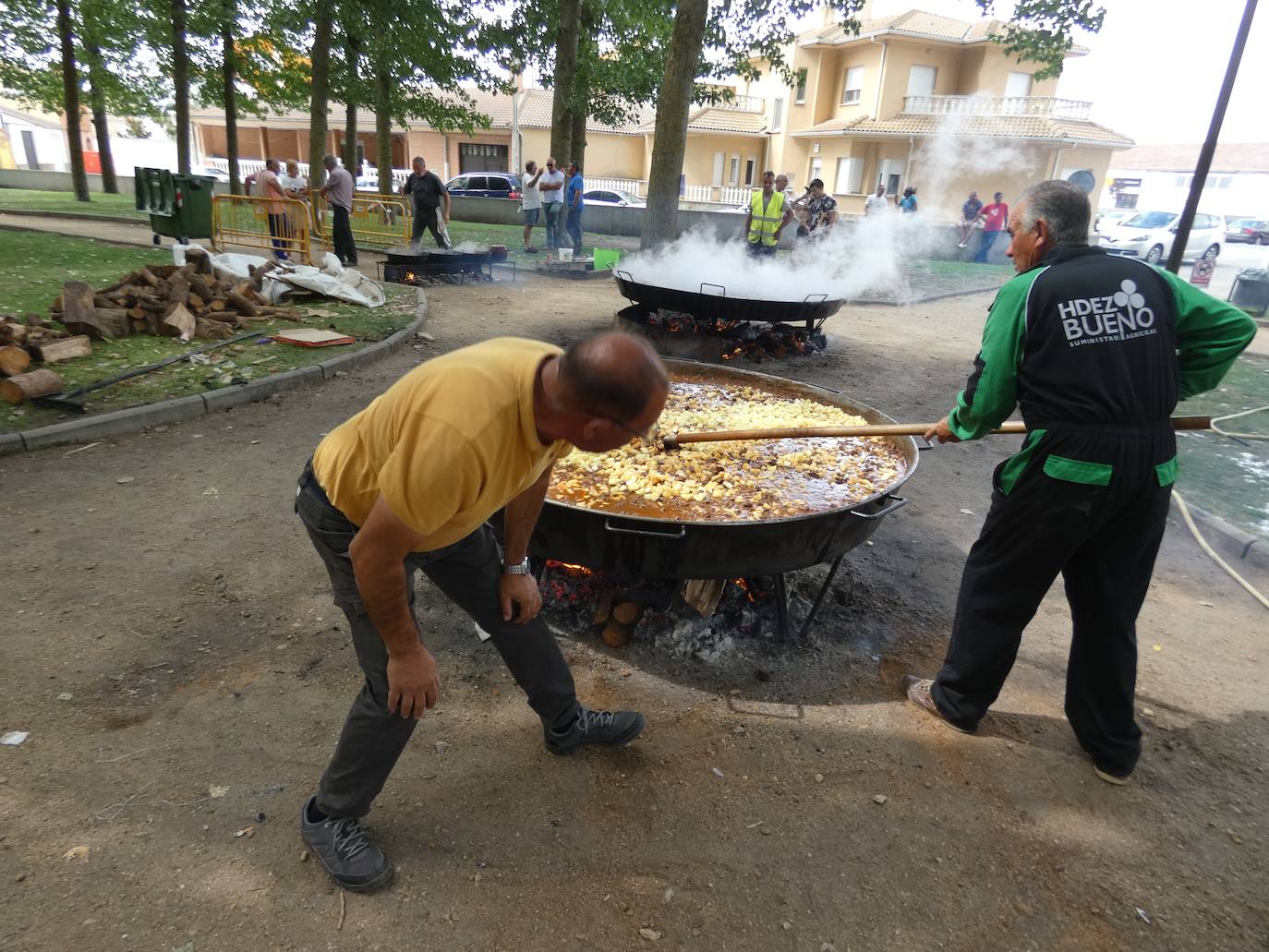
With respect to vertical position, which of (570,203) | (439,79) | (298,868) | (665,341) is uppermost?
(439,79)

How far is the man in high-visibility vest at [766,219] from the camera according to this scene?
12.6 meters

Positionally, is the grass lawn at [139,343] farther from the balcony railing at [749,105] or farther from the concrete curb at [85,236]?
the balcony railing at [749,105]

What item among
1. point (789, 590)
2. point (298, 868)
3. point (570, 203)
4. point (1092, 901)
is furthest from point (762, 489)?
point (570, 203)

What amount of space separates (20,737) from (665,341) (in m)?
7.32

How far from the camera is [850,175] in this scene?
31500mm

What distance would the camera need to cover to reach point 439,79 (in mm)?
20188

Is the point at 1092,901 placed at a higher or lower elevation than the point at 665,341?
lower

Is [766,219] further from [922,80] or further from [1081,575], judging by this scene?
[922,80]

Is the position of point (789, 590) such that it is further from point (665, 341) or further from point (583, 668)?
point (665, 341)

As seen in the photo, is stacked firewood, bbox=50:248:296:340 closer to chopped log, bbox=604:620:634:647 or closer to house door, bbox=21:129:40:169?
chopped log, bbox=604:620:634:647

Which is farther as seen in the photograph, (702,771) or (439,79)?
(439,79)

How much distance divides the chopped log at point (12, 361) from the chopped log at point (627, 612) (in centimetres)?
573

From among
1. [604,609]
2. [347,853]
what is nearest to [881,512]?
[604,609]

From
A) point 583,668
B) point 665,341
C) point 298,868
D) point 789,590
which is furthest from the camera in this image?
point 665,341
